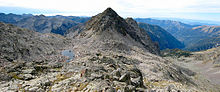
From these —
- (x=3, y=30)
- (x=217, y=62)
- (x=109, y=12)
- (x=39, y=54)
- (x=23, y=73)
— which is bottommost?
(x=217, y=62)

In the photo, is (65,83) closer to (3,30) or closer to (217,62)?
(3,30)

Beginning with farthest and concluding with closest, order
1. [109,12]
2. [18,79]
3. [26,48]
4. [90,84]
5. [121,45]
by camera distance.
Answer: [109,12]
[121,45]
[26,48]
[18,79]
[90,84]

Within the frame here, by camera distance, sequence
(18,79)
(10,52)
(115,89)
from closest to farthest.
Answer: (115,89) < (18,79) < (10,52)

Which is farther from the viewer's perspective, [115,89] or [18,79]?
[18,79]

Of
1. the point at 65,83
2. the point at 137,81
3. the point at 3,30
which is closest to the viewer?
the point at 65,83

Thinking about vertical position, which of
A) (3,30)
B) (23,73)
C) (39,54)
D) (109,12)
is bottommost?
(39,54)

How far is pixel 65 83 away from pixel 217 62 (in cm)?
22345

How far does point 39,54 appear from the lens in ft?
204

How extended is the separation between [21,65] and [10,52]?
2708cm

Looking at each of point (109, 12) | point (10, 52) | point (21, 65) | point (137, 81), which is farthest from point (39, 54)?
point (109, 12)

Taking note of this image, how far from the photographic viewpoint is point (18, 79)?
24.3m

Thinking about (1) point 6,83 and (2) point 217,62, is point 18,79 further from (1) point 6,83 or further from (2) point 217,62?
(2) point 217,62

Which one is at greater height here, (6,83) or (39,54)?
(6,83)

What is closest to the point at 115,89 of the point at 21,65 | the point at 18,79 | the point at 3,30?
the point at 18,79
